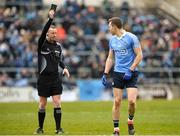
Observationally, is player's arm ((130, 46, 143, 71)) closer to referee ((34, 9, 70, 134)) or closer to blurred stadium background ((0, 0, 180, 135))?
referee ((34, 9, 70, 134))

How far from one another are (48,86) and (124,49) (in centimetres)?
215

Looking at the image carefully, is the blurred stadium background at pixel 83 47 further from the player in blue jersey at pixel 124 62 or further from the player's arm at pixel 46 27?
the player in blue jersey at pixel 124 62

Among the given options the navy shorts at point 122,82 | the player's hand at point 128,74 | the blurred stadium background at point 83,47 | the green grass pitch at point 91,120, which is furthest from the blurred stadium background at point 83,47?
the player's hand at point 128,74

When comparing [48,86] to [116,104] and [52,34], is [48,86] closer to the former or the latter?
[52,34]

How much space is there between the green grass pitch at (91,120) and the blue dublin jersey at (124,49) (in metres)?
1.72

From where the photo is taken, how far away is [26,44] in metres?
33.8

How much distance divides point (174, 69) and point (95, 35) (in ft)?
15.0

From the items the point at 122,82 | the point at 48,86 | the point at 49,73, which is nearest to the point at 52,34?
the point at 49,73

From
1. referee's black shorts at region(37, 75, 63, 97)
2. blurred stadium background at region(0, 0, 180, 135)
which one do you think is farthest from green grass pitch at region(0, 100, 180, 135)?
blurred stadium background at region(0, 0, 180, 135)

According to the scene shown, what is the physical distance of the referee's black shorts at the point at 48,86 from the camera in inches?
628

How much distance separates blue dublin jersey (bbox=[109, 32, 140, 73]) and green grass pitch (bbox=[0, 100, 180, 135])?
172 cm

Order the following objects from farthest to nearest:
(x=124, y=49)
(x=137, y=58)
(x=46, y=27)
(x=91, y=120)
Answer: (x=91, y=120) < (x=46, y=27) < (x=124, y=49) < (x=137, y=58)

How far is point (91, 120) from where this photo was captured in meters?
20.2

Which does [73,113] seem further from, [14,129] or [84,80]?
[84,80]
